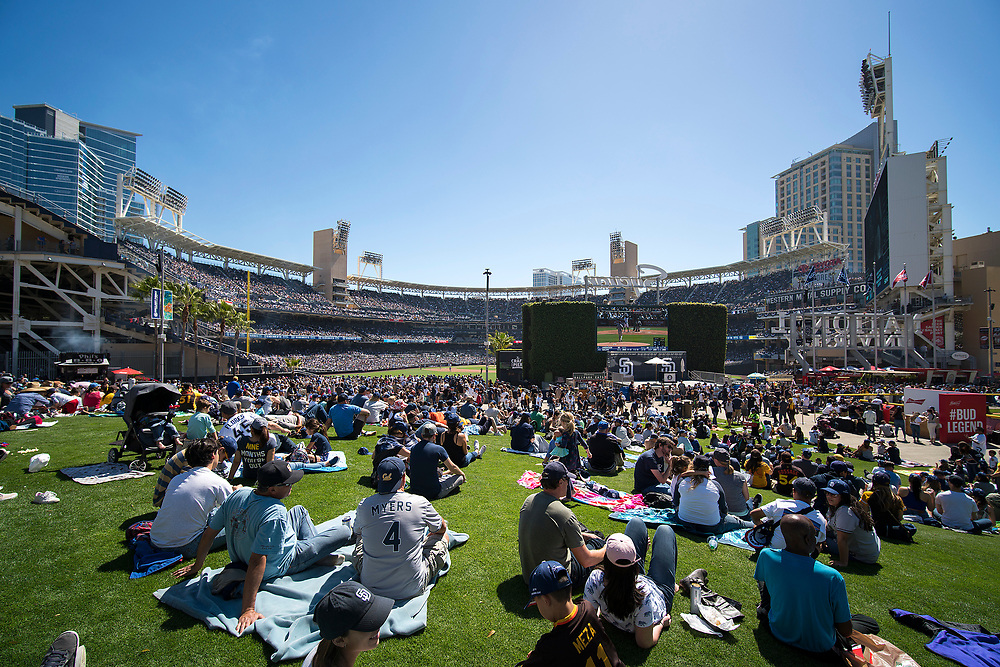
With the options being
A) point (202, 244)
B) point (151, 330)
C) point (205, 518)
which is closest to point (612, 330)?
point (151, 330)

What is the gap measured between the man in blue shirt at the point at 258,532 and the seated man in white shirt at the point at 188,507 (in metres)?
0.35

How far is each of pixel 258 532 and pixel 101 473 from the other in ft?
17.1

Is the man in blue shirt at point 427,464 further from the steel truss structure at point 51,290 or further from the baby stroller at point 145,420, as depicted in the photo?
the steel truss structure at point 51,290

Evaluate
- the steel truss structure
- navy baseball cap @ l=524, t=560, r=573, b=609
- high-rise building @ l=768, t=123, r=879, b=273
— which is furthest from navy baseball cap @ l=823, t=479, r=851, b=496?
high-rise building @ l=768, t=123, r=879, b=273

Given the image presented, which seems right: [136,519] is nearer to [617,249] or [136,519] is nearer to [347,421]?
[347,421]

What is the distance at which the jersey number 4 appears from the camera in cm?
340

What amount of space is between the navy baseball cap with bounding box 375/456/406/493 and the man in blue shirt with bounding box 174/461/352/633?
2.30 ft

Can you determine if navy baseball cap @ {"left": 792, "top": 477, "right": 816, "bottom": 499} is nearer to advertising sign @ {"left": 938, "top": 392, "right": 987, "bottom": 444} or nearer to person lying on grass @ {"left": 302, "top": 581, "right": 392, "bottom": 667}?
person lying on grass @ {"left": 302, "top": 581, "right": 392, "bottom": 667}

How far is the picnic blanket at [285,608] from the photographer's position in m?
3.04

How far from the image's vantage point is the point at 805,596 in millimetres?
3045

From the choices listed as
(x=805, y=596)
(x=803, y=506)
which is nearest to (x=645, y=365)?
(x=803, y=506)

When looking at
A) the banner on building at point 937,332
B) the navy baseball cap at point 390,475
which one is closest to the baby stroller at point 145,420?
the navy baseball cap at point 390,475

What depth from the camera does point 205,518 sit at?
4125 millimetres

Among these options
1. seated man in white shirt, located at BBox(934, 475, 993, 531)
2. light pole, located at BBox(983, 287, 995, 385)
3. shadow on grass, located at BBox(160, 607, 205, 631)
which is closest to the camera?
shadow on grass, located at BBox(160, 607, 205, 631)
